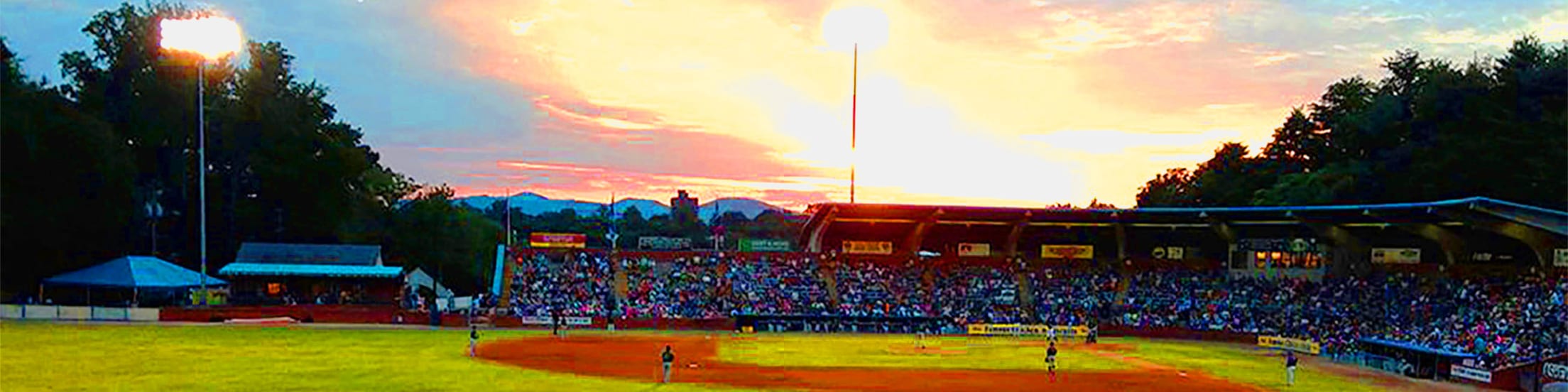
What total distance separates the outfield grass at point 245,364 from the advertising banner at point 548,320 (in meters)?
12.7

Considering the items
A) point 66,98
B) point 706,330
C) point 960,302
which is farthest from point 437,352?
point 66,98

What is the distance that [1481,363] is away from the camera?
128 feet

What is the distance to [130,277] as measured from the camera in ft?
192

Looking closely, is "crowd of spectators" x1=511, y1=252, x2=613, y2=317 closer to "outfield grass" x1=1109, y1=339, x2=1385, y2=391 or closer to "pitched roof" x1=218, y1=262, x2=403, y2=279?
"pitched roof" x1=218, y1=262, x2=403, y2=279

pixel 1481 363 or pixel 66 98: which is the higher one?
pixel 66 98

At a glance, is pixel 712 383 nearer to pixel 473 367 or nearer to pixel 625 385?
pixel 625 385

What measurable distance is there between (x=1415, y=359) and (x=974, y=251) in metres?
33.8

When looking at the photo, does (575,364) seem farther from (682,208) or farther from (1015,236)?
(682,208)

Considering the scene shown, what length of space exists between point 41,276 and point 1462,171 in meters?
85.0

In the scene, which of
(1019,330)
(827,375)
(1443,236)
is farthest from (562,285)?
(1443,236)

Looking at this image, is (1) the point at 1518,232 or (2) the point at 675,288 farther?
(2) the point at 675,288

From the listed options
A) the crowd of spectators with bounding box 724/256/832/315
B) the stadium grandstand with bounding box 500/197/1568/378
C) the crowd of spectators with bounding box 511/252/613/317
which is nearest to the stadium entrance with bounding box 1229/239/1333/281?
the stadium grandstand with bounding box 500/197/1568/378

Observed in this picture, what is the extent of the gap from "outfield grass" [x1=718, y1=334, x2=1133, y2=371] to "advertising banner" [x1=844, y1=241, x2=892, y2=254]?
1541 centimetres

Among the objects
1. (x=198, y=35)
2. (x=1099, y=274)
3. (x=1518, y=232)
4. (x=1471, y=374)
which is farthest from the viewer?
(x=1099, y=274)
